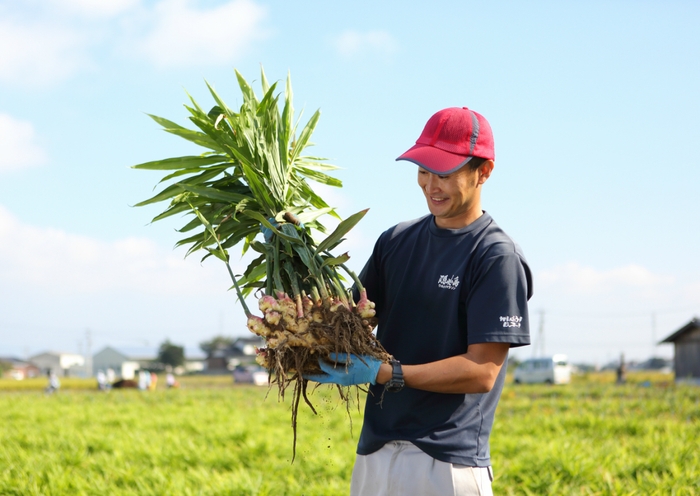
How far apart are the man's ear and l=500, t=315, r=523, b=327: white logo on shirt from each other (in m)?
0.59

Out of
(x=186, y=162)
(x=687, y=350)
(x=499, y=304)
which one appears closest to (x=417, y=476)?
(x=499, y=304)

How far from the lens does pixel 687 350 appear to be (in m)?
34.6

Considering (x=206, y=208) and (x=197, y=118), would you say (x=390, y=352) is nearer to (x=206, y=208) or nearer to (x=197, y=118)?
(x=206, y=208)

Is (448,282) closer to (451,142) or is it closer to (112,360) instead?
(451,142)

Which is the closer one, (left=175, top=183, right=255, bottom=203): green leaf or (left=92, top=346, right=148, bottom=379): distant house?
(left=175, top=183, right=255, bottom=203): green leaf

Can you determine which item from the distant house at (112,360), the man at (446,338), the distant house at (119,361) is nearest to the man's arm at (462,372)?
the man at (446,338)

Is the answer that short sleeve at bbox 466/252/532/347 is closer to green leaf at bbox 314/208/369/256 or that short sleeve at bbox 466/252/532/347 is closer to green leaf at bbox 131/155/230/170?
green leaf at bbox 314/208/369/256

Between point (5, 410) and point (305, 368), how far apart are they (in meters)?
16.9

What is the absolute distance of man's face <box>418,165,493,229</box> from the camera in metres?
2.67

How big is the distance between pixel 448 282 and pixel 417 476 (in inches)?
30.2

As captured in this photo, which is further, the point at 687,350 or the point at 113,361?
the point at 113,361

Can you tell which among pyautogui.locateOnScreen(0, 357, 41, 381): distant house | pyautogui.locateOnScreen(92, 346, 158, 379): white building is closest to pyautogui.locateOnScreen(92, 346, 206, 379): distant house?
pyautogui.locateOnScreen(92, 346, 158, 379): white building

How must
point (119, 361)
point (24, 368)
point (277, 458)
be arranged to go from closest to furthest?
1. point (277, 458)
2. point (119, 361)
3. point (24, 368)

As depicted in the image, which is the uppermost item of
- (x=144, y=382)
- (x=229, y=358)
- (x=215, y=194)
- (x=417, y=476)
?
(x=215, y=194)
